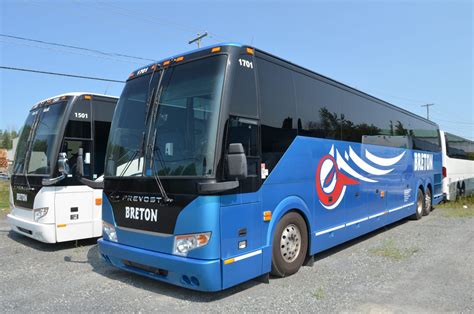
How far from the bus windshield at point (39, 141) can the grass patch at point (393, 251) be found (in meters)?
6.63

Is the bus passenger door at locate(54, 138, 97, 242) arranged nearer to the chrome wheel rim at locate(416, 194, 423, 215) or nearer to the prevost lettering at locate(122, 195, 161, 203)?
the prevost lettering at locate(122, 195, 161, 203)

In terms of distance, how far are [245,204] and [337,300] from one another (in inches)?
66.6

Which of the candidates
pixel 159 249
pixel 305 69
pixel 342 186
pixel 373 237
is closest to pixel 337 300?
pixel 159 249

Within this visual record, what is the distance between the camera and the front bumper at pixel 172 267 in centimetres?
450

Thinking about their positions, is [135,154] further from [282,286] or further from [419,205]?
[419,205]

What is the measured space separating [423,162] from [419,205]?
4.74ft

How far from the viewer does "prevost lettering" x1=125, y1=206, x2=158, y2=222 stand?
498 cm

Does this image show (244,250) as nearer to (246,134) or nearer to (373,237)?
(246,134)

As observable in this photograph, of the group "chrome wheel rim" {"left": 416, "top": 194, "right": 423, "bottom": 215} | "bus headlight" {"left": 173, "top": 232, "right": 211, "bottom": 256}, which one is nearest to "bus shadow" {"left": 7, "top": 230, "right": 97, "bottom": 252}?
"bus headlight" {"left": 173, "top": 232, "right": 211, "bottom": 256}

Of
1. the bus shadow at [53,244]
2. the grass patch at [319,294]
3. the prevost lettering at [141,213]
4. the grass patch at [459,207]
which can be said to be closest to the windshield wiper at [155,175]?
the prevost lettering at [141,213]

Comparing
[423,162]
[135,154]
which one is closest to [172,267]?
[135,154]

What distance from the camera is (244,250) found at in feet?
16.3

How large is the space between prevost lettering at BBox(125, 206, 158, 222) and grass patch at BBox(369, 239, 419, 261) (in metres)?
4.63

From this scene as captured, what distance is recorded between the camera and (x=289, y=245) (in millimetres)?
5922
